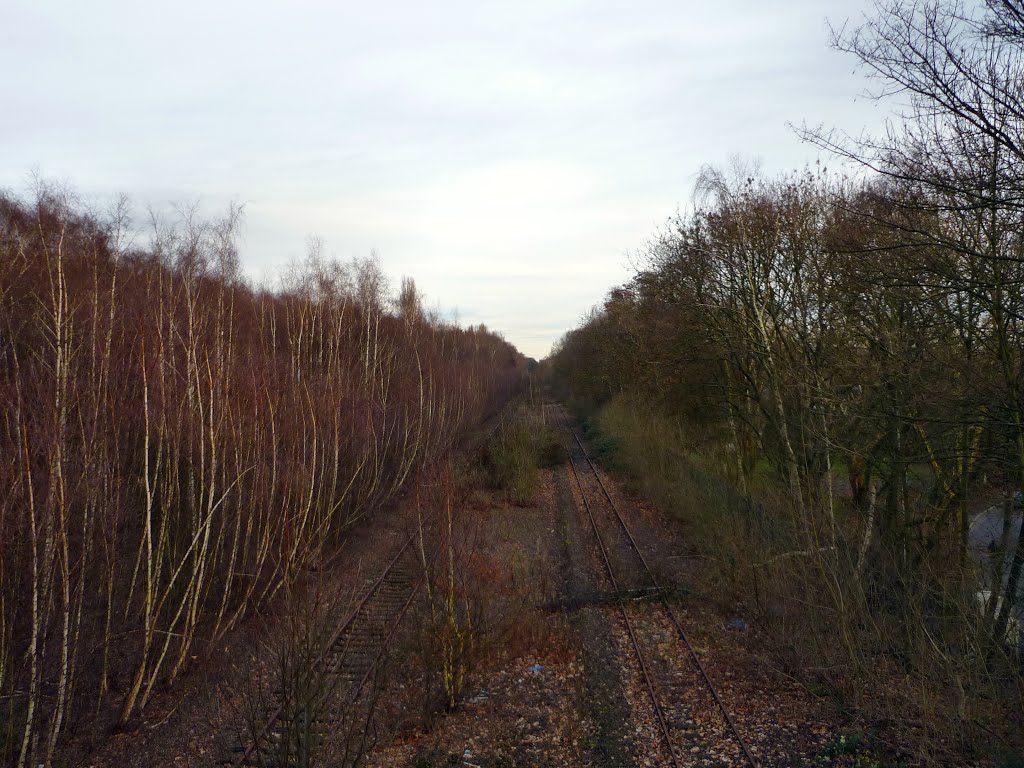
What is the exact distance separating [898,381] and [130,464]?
437 inches

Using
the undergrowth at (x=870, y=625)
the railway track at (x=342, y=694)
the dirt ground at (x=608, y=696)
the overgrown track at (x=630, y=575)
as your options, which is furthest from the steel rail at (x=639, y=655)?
the railway track at (x=342, y=694)

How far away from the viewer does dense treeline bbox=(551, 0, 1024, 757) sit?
6.81 m

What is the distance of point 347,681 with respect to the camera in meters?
8.27

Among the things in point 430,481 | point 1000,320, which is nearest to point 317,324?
point 430,481

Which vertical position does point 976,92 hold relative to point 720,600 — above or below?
above

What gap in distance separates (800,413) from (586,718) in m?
6.75

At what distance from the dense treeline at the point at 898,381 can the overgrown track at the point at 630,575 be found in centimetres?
151

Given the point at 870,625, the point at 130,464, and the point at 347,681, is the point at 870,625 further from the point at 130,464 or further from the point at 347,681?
the point at 130,464

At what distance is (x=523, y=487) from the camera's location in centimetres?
2020

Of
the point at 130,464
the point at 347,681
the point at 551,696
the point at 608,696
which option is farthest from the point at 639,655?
the point at 130,464

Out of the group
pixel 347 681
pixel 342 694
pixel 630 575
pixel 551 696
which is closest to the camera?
pixel 342 694

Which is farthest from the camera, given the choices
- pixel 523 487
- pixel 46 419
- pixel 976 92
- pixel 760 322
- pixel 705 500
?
pixel 523 487

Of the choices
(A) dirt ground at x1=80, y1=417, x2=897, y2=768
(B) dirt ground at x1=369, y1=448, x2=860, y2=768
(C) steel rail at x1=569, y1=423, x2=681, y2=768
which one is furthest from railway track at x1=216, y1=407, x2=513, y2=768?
(C) steel rail at x1=569, y1=423, x2=681, y2=768

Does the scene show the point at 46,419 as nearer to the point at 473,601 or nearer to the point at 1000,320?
the point at 473,601
